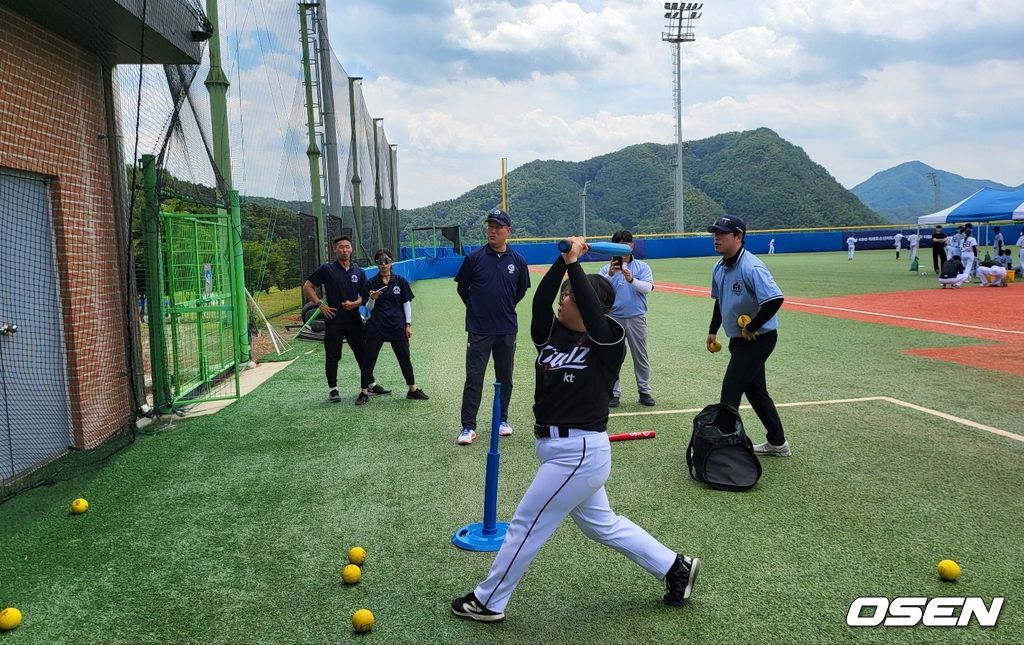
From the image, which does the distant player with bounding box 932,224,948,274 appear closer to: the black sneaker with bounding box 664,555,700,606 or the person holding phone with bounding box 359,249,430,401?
the person holding phone with bounding box 359,249,430,401

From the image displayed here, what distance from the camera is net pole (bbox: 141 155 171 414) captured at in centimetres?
775

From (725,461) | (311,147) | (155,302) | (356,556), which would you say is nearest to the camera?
(356,556)

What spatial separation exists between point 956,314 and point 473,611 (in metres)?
15.0

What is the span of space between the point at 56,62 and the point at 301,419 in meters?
4.06

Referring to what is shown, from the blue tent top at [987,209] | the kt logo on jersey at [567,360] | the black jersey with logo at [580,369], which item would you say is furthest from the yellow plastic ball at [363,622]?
the blue tent top at [987,209]

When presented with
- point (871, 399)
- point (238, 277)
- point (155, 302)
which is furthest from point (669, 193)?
point (155, 302)

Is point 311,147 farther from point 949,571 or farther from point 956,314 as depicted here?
point 949,571

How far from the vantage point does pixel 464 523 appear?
4.85m

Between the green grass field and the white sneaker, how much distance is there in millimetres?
163

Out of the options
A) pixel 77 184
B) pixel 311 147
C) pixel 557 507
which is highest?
pixel 311 147

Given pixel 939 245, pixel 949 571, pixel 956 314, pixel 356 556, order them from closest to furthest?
pixel 949 571, pixel 356 556, pixel 956 314, pixel 939 245

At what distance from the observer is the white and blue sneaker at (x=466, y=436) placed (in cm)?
678

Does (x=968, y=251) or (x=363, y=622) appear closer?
(x=363, y=622)

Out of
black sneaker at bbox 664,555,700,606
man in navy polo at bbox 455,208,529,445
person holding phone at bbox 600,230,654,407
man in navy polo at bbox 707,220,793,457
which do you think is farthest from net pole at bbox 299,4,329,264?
black sneaker at bbox 664,555,700,606
